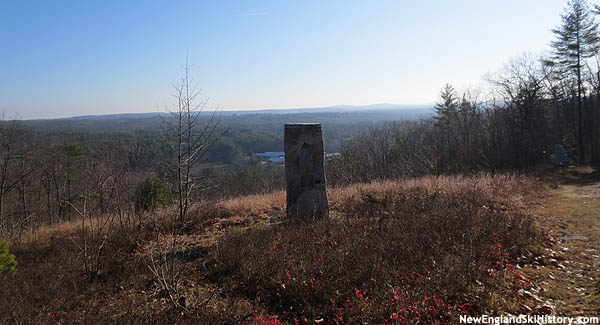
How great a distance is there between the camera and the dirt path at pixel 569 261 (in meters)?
4.11

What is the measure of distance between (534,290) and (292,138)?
16.9 feet

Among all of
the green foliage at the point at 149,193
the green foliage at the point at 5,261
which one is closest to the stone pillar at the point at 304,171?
the green foliage at the point at 149,193

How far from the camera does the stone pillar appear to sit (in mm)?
7832

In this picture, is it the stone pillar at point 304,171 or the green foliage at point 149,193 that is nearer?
the stone pillar at point 304,171

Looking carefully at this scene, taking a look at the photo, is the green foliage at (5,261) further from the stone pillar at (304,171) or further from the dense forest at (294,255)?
the stone pillar at (304,171)

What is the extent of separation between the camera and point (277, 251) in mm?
5738

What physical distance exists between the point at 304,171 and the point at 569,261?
5.03 m

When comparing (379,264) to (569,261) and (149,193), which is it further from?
(149,193)

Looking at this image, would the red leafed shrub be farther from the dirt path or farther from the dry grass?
the dirt path

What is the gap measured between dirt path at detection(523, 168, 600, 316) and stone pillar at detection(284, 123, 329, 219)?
4.19 meters

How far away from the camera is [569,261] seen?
5492 millimetres

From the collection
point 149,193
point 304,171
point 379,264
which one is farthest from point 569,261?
point 149,193

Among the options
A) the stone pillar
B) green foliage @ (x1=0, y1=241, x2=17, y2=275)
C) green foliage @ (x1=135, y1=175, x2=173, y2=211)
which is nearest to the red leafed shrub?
the stone pillar

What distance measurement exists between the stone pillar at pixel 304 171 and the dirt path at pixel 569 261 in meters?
4.19
